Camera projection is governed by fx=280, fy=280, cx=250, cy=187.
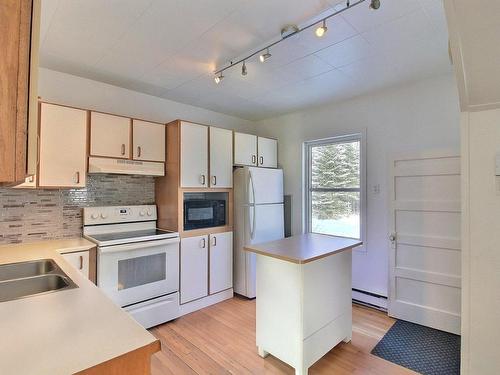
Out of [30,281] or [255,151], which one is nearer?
[30,281]

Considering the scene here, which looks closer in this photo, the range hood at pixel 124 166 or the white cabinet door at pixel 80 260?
the white cabinet door at pixel 80 260

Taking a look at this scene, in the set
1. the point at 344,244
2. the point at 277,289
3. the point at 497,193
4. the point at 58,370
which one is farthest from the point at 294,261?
the point at 58,370

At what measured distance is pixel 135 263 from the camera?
2.66 m

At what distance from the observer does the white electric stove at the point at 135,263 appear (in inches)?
98.5

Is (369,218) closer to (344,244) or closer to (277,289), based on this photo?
(344,244)

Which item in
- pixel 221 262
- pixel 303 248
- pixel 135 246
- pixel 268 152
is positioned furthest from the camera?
pixel 268 152

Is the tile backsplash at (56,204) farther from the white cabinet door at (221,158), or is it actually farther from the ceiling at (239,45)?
the ceiling at (239,45)

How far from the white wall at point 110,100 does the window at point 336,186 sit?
1617mm

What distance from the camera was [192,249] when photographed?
3111 mm

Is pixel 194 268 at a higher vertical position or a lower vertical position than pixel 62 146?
lower

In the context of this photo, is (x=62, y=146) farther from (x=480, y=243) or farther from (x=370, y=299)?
(x=370, y=299)

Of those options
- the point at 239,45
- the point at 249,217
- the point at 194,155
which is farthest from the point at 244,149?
the point at 239,45

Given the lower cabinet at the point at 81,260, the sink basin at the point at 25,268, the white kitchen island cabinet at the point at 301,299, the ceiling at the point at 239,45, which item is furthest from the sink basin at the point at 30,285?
the ceiling at the point at 239,45

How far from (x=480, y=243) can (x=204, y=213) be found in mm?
2496
